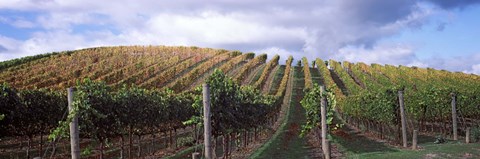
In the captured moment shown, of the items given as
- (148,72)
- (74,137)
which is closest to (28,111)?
(74,137)

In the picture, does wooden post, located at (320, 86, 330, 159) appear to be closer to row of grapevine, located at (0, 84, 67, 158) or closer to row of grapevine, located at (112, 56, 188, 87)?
row of grapevine, located at (0, 84, 67, 158)

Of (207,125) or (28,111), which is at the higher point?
(207,125)

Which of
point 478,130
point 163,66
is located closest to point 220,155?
point 478,130

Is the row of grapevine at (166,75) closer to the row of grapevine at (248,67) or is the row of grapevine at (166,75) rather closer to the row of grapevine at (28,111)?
the row of grapevine at (248,67)

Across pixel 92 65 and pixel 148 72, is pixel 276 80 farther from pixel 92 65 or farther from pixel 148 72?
pixel 92 65

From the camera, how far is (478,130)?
3472cm

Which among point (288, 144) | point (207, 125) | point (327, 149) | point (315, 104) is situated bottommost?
point (288, 144)

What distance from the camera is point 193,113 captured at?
43344 mm

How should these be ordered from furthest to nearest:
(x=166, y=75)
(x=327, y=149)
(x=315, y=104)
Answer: (x=166, y=75)
(x=315, y=104)
(x=327, y=149)

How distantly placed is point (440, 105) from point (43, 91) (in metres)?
32.2

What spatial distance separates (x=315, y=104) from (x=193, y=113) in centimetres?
1950

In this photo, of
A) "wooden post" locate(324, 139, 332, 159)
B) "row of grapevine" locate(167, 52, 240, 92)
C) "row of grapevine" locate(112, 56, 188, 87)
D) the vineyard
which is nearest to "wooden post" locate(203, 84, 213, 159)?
the vineyard

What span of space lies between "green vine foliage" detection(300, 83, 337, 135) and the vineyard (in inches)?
2.7

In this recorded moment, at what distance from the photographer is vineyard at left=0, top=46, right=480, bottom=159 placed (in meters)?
21.9
